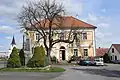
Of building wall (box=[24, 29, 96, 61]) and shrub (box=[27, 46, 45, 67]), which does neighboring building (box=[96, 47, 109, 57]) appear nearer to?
building wall (box=[24, 29, 96, 61])

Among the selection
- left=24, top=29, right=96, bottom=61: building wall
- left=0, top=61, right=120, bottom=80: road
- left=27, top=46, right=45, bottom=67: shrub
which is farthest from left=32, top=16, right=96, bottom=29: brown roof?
left=0, top=61, right=120, bottom=80: road

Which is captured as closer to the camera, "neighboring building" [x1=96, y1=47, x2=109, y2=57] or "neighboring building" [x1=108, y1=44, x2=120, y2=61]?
"neighboring building" [x1=108, y1=44, x2=120, y2=61]

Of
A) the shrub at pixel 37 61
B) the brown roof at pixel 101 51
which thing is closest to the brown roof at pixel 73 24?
the brown roof at pixel 101 51

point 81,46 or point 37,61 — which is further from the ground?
point 81,46

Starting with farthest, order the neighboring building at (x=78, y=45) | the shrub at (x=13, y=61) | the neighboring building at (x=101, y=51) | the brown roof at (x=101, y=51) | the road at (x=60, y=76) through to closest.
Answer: the brown roof at (x=101, y=51), the neighboring building at (x=101, y=51), the neighboring building at (x=78, y=45), the shrub at (x=13, y=61), the road at (x=60, y=76)

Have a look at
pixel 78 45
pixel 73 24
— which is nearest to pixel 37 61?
pixel 78 45

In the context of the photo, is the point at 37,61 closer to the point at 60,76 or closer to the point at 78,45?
the point at 60,76

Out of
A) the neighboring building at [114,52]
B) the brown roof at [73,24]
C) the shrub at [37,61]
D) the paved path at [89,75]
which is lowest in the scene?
the paved path at [89,75]

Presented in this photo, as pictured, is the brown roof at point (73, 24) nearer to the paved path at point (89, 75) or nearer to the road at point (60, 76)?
the paved path at point (89, 75)

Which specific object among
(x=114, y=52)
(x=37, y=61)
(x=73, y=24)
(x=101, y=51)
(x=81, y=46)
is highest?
(x=73, y=24)

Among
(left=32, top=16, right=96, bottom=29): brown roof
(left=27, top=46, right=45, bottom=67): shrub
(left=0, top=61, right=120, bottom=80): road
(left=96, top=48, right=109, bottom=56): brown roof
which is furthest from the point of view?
(left=96, top=48, right=109, bottom=56): brown roof

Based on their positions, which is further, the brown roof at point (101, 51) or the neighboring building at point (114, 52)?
the brown roof at point (101, 51)

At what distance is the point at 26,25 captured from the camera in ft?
188

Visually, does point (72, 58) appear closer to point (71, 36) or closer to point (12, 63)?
point (71, 36)
